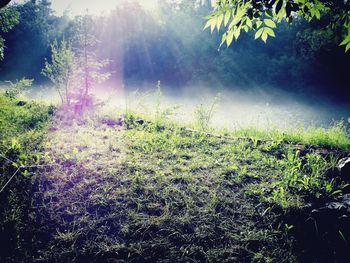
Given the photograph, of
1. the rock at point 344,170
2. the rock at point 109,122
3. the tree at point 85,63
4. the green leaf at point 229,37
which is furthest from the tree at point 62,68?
the rock at point 344,170

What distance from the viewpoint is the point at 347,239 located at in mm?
2502

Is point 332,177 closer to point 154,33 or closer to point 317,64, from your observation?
point 317,64

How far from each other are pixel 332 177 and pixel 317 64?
2069cm

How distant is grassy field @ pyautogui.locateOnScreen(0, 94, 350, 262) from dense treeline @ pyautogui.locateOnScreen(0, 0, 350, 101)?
1898 cm

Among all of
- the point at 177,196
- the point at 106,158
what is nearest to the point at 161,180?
the point at 177,196

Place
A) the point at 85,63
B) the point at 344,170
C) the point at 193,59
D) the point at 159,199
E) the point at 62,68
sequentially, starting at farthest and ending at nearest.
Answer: the point at 193,59 < the point at 85,63 < the point at 62,68 < the point at 344,170 < the point at 159,199

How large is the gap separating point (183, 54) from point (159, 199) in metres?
26.3

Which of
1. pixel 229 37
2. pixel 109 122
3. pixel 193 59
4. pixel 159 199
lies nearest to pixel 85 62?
pixel 109 122

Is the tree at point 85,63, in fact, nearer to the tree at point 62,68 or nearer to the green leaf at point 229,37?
the tree at point 62,68

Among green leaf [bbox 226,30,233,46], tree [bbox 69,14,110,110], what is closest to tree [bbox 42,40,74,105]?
tree [bbox 69,14,110,110]

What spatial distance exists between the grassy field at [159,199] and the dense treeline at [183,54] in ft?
62.3

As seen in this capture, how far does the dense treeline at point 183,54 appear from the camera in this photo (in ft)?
70.0

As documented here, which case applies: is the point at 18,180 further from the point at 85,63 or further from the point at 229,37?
the point at 85,63

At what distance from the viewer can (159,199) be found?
311cm
